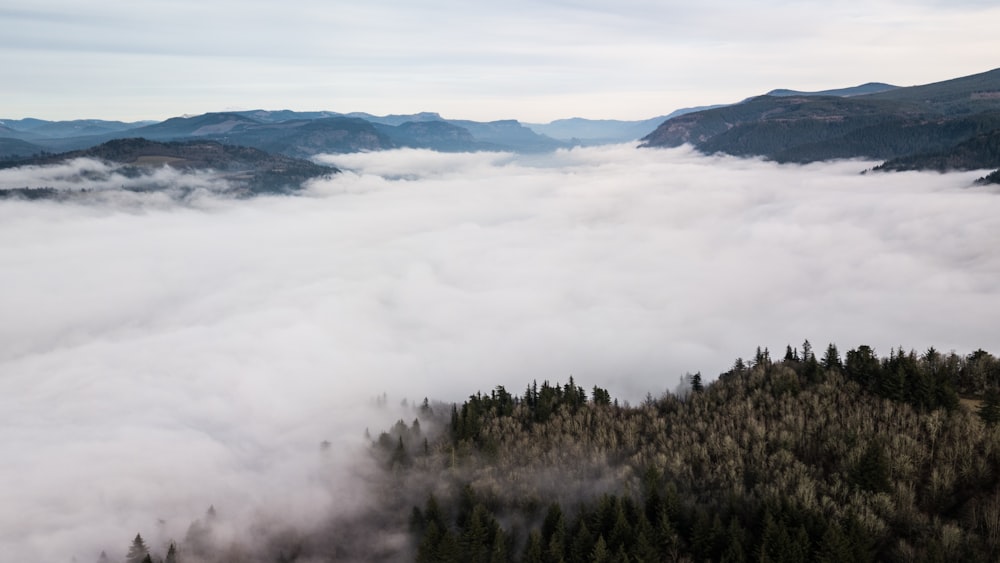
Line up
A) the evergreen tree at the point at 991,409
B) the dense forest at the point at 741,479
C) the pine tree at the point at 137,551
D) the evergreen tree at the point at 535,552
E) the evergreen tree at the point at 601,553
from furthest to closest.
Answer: the pine tree at the point at 137,551 → the evergreen tree at the point at 991,409 → the evergreen tree at the point at 535,552 → the dense forest at the point at 741,479 → the evergreen tree at the point at 601,553

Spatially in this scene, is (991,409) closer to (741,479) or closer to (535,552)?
(741,479)

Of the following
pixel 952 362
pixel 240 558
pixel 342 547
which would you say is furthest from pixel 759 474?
pixel 240 558

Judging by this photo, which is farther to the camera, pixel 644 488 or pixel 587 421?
pixel 587 421

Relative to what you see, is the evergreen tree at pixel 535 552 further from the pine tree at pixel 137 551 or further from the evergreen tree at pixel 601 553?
the pine tree at pixel 137 551

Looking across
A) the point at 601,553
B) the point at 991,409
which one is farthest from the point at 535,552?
the point at 991,409

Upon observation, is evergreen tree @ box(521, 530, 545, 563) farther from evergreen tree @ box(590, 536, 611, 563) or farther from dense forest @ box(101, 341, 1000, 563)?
evergreen tree @ box(590, 536, 611, 563)

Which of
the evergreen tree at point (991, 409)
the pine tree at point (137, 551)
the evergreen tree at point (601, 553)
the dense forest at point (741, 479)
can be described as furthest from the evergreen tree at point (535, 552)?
the pine tree at point (137, 551)

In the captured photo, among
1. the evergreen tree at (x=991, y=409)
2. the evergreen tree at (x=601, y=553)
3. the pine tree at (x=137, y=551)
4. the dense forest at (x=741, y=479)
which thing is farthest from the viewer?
the pine tree at (x=137, y=551)

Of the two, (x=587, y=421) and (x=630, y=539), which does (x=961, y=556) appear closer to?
(x=630, y=539)
